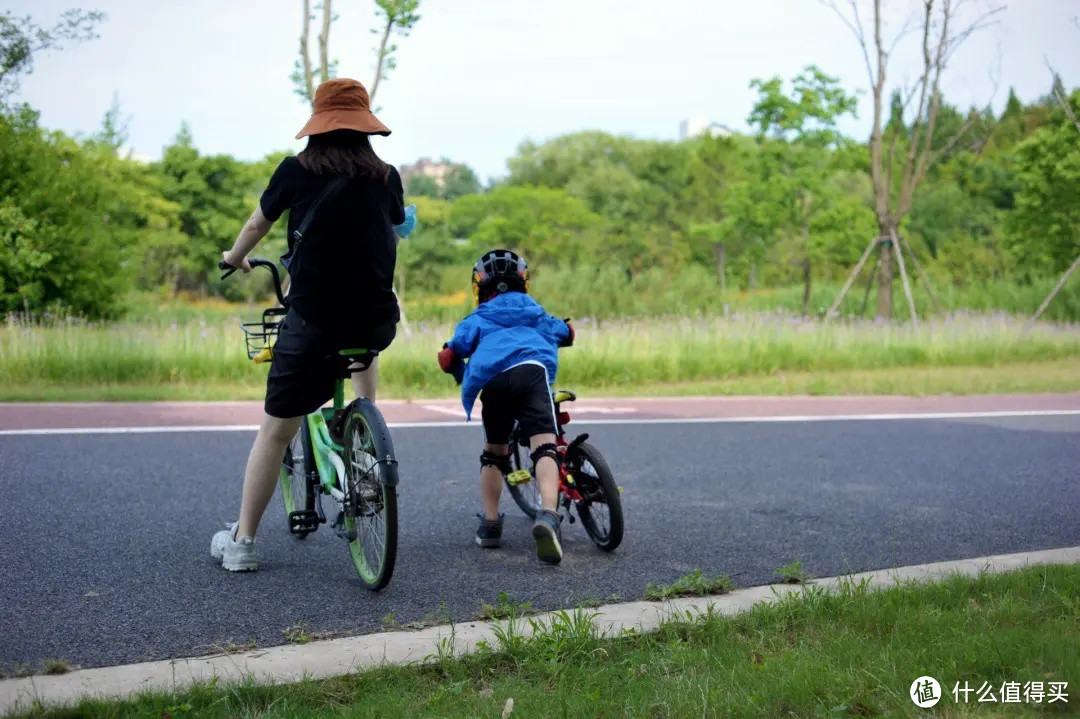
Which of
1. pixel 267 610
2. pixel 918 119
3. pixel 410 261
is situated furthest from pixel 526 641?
pixel 410 261

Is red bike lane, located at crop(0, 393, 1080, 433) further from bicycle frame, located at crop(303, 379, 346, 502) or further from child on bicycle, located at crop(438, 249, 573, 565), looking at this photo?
child on bicycle, located at crop(438, 249, 573, 565)

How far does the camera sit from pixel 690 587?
477 centimetres

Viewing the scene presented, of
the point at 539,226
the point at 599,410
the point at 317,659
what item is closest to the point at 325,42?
the point at 599,410

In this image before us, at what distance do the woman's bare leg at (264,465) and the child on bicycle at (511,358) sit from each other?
2.63 feet

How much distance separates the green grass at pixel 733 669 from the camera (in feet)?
10.7

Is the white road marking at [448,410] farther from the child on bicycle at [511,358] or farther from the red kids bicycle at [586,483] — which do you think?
the child on bicycle at [511,358]

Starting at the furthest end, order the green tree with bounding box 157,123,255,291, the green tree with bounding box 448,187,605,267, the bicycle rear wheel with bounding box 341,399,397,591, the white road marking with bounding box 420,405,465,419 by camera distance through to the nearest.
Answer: the green tree with bounding box 448,187,605,267, the green tree with bounding box 157,123,255,291, the white road marking with bounding box 420,405,465,419, the bicycle rear wheel with bounding box 341,399,397,591

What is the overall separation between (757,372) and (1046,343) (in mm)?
5555

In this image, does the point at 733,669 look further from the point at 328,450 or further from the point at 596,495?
the point at 328,450

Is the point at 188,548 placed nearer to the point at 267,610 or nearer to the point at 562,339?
the point at 267,610

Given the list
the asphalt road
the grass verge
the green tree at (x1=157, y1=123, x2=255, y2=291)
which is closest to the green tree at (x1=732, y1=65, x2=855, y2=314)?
the grass verge

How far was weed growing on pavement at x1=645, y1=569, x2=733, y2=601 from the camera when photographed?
4703mm

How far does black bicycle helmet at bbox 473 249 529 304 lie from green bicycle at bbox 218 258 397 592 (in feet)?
2.90

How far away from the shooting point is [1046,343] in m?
18.2
